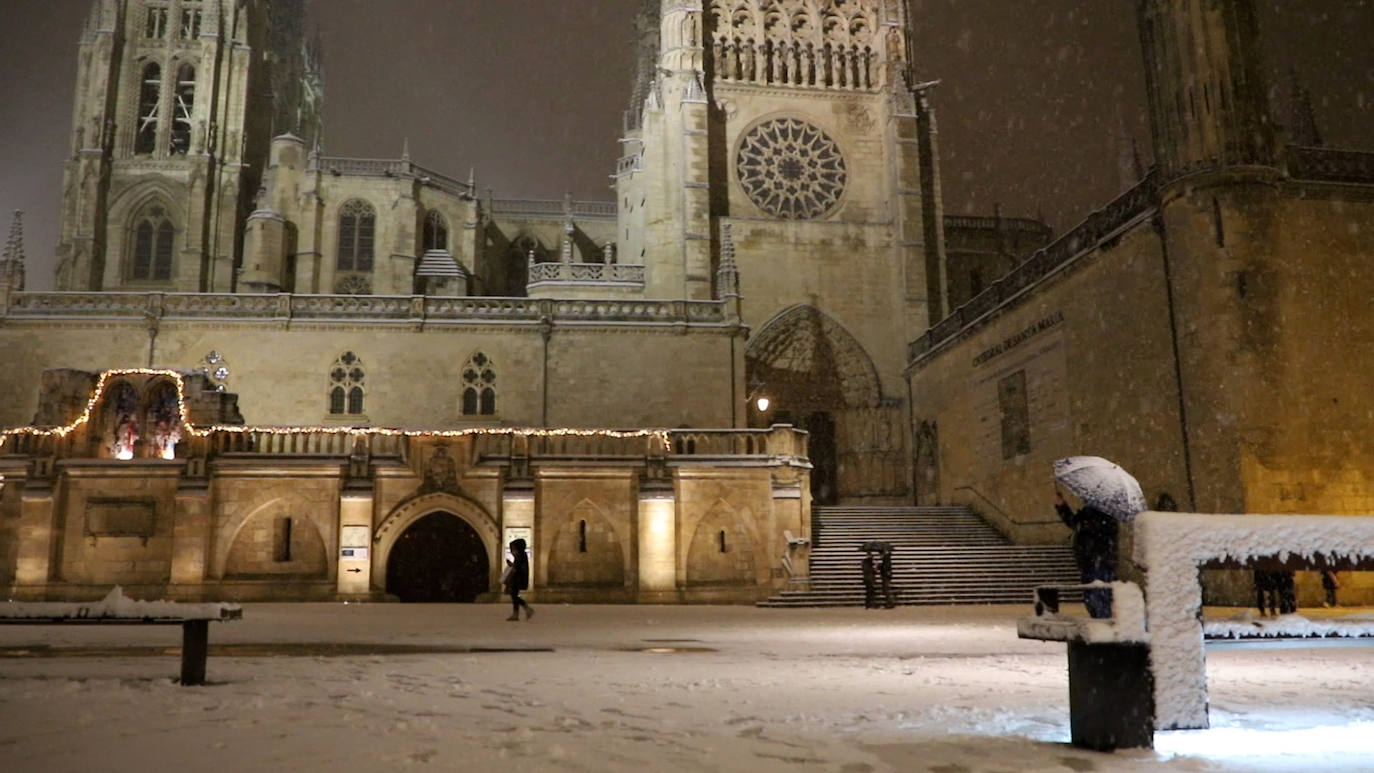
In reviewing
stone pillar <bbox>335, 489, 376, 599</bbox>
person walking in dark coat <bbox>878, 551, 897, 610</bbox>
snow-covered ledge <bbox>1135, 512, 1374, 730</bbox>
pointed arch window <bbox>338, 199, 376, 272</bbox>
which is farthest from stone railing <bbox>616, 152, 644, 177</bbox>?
snow-covered ledge <bbox>1135, 512, 1374, 730</bbox>

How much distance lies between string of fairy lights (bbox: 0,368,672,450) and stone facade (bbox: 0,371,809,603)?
0.18ft

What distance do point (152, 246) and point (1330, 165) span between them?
136ft

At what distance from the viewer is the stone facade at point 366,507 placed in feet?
73.5

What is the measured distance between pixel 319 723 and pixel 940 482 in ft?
92.2

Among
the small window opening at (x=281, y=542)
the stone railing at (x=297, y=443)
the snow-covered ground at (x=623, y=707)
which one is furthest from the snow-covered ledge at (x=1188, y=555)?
the small window opening at (x=281, y=542)

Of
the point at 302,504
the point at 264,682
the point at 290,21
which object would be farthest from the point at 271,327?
the point at 290,21

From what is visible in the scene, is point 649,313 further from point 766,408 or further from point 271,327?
point 271,327

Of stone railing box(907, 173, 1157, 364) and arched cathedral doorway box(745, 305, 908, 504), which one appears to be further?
arched cathedral doorway box(745, 305, 908, 504)

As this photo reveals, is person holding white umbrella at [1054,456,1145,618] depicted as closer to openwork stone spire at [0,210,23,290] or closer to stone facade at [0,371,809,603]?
stone facade at [0,371,809,603]

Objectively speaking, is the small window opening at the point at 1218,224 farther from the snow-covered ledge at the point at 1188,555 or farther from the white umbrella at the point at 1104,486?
the snow-covered ledge at the point at 1188,555

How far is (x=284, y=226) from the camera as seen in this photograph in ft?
Answer: 130

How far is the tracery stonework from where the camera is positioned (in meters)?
37.8

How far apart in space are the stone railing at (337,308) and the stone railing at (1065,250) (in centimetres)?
748

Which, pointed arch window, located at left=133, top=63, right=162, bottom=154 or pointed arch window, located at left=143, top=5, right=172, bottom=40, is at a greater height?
pointed arch window, located at left=143, top=5, right=172, bottom=40
